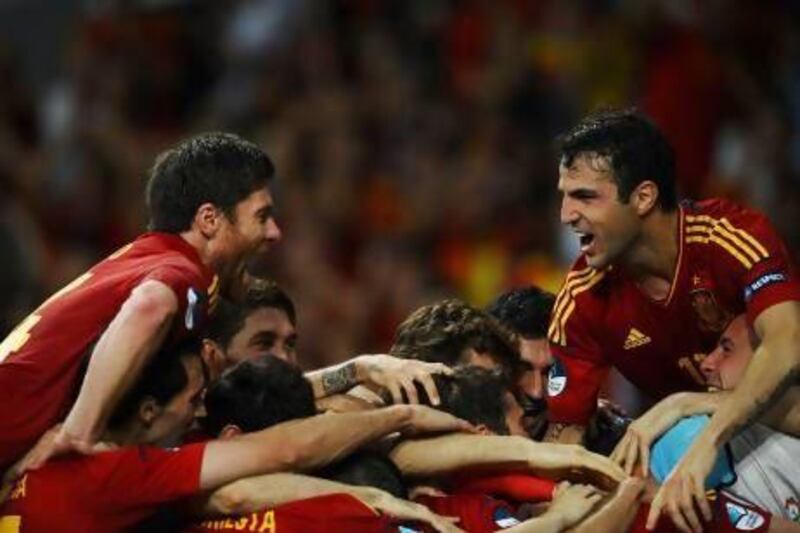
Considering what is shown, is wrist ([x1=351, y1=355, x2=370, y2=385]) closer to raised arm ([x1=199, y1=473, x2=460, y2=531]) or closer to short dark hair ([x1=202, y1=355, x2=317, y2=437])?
short dark hair ([x1=202, y1=355, x2=317, y2=437])

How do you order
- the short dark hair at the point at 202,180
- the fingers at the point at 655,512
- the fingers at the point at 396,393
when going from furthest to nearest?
the short dark hair at the point at 202,180
the fingers at the point at 396,393
the fingers at the point at 655,512

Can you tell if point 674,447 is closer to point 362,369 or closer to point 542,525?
point 542,525

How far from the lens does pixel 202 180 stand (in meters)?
6.24

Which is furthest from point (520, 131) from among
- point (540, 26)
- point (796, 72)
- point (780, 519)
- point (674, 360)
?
point (780, 519)

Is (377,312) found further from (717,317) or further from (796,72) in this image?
(717,317)

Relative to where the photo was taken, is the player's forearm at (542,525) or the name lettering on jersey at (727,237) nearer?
the player's forearm at (542,525)

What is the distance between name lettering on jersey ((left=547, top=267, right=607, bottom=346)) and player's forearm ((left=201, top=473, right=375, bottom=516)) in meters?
1.08

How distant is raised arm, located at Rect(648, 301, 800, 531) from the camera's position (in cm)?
552

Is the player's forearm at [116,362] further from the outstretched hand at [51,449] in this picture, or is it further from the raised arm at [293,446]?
the raised arm at [293,446]

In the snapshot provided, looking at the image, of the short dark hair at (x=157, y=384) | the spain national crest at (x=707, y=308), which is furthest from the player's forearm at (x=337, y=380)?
the spain national crest at (x=707, y=308)

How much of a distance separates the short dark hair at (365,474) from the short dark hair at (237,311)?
1.03 m

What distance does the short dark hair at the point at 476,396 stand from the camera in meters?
5.97

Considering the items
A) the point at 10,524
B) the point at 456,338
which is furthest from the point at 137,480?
the point at 456,338

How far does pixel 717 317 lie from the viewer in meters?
6.25
